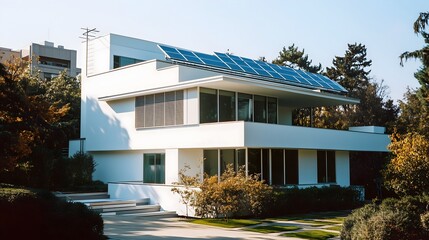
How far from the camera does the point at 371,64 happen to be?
199ft

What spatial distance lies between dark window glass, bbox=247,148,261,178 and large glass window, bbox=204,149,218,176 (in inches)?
69.7

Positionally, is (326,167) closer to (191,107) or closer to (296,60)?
(191,107)

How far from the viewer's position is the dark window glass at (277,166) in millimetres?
28156

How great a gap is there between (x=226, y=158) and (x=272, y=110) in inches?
240

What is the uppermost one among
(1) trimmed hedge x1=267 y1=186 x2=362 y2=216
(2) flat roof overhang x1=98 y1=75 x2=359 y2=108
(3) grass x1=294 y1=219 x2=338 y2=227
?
(2) flat roof overhang x1=98 y1=75 x2=359 y2=108

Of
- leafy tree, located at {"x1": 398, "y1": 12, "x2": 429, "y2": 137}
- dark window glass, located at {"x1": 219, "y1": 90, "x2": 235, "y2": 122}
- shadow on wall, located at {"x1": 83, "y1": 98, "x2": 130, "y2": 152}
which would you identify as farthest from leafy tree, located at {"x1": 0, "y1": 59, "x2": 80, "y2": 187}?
leafy tree, located at {"x1": 398, "y1": 12, "x2": 429, "y2": 137}

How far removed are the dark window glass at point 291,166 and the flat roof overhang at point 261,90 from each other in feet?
11.7

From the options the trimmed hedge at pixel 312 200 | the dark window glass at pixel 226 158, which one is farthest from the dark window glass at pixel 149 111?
the trimmed hedge at pixel 312 200

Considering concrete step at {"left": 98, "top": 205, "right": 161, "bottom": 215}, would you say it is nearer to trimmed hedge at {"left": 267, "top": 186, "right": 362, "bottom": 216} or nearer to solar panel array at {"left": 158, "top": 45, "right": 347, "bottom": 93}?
trimmed hedge at {"left": 267, "top": 186, "right": 362, "bottom": 216}

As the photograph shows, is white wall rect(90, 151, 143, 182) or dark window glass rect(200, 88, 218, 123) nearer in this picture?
dark window glass rect(200, 88, 218, 123)

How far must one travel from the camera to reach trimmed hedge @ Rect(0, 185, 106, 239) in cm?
1340

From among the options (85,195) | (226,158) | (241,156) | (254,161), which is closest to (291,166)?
(254,161)

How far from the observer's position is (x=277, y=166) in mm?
28391

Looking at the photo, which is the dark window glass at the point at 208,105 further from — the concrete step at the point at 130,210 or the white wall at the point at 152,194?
the concrete step at the point at 130,210
